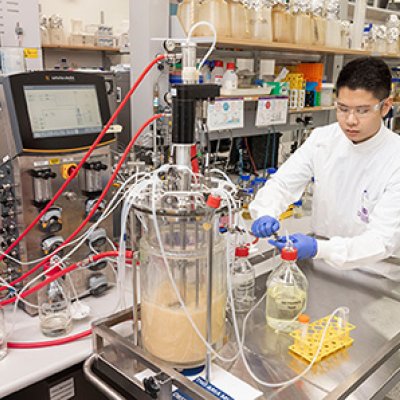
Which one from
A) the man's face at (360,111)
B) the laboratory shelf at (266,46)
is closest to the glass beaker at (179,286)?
the man's face at (360,111)

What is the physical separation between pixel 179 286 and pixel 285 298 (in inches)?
15.9

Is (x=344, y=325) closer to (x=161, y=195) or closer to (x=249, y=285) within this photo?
(x=249, y=285)

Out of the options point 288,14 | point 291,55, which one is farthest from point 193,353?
point 291,55

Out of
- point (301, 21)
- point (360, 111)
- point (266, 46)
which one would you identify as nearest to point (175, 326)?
point (360, 111)

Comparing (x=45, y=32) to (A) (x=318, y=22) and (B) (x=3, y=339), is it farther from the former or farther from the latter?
(B) (x=3, y=339)

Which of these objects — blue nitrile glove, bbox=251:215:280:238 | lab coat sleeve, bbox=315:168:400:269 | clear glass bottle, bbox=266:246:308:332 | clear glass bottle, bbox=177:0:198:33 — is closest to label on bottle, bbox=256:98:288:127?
clear glass bottle, bbox=177:0:198:33

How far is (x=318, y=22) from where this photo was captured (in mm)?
2771

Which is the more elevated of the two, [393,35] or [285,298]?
[393,35]

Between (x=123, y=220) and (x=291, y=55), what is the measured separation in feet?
8.00

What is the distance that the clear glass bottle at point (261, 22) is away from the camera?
2395 millimetres

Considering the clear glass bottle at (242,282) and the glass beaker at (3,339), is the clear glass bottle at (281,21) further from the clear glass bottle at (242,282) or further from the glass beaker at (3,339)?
the glass beaker at (3,339)

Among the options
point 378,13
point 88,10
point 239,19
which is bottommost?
point 239,19

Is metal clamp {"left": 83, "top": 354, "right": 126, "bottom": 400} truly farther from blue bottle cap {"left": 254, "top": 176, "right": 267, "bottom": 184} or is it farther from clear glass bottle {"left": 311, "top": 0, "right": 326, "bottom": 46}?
clear glass bottle {"left": 311, "top": 0, "right": 326, "bottom": 46}

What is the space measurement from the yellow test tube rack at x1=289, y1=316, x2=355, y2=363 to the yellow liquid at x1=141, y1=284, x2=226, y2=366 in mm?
232
